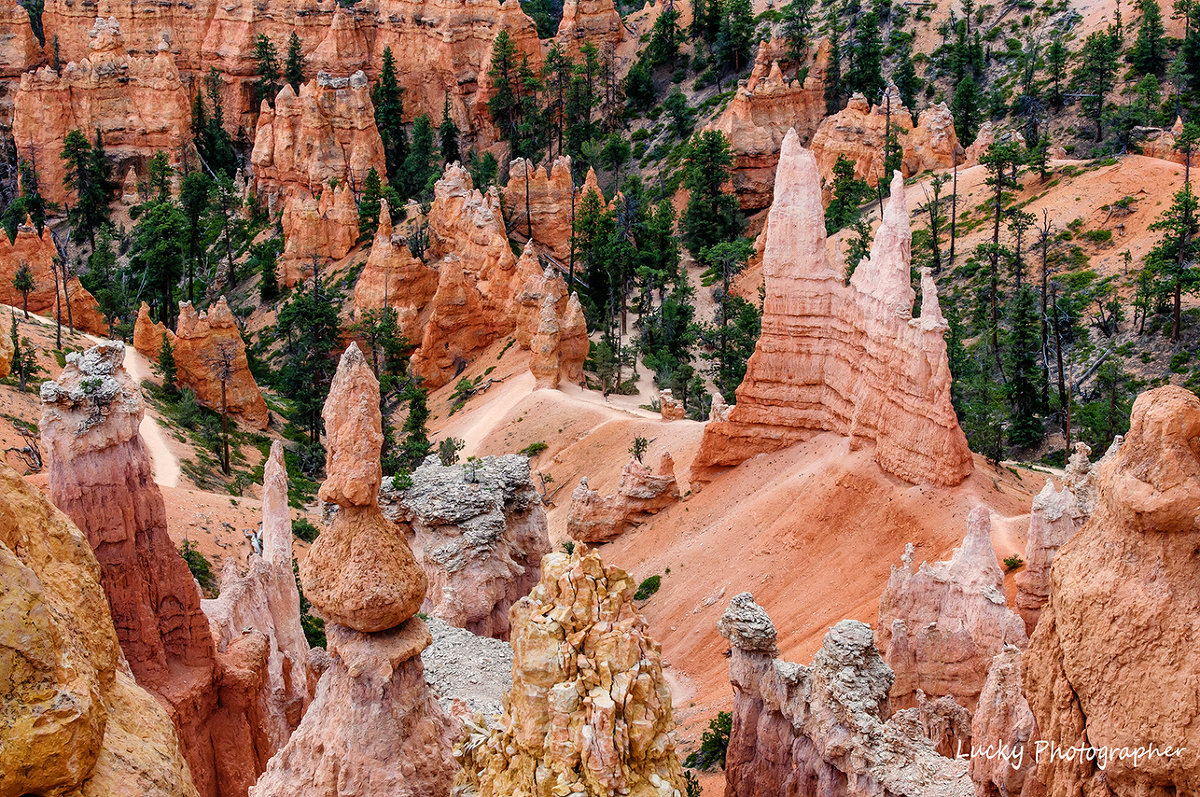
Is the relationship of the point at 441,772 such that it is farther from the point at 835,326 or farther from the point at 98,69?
the point at 98,69

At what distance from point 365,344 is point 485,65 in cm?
3604

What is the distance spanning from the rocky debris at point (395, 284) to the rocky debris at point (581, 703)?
5512 cm

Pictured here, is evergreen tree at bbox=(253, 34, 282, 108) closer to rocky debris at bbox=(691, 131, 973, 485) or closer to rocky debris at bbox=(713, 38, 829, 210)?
rocky debris at bbox=(713, 38, 829, 210)

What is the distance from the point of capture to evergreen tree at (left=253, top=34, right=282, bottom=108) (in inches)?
3937

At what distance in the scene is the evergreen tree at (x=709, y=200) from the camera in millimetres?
79875

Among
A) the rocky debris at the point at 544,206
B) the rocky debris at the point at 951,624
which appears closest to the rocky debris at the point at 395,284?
the rocky debris at the point at 544,206

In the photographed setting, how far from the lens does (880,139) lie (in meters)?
78.4

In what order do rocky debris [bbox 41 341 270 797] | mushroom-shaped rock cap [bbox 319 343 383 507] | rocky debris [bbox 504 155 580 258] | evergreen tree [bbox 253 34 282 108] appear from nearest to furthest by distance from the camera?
1. mushroom-shaped rock cap [bbox 319 343 383 507]
2. rocky debris [bbox 41 341 270 797]
3. rocky debris [bbox 504 155 580 258]
4. evergreen tree [bbox 253 34 282 108]

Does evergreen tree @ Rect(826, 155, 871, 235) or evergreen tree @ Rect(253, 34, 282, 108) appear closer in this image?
evergreen tree @ Rect(826, 155, 871, 235)

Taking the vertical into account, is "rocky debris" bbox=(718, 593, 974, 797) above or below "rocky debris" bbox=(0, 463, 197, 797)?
below

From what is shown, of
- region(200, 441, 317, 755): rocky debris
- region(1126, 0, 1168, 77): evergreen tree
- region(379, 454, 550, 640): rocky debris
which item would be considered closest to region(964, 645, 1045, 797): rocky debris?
region(200, 441, 317, 755): rocky debris

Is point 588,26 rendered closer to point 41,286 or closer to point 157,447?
point 41,286

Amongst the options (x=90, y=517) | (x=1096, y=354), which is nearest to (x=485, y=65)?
(x=1096, y=354)

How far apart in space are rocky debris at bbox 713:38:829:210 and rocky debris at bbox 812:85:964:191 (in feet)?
10.1
